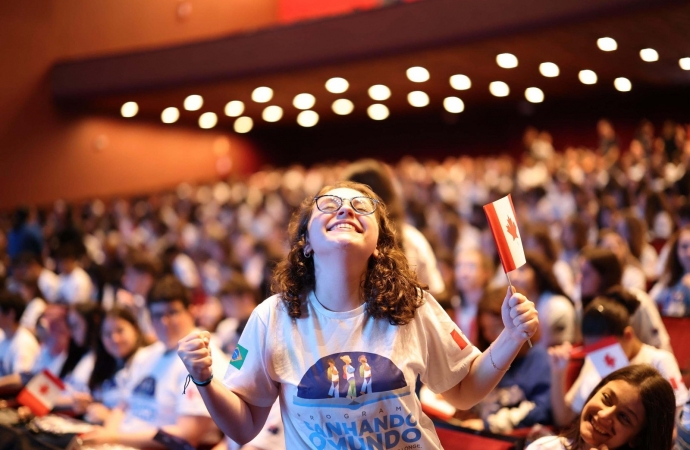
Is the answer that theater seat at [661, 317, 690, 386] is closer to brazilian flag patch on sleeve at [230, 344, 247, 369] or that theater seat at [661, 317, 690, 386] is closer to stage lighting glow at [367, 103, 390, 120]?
brazilian flag patch on sleeve at [230, 344, 247, 369]

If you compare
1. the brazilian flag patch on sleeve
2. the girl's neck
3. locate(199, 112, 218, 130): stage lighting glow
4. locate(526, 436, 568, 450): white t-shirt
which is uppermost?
locate(199, 112, 218, 130): stage lighting glow

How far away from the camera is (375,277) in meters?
1.92

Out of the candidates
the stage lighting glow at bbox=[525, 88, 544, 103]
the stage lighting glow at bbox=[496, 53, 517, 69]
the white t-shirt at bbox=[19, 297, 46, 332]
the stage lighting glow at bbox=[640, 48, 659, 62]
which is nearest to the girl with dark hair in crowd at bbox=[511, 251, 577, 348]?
the white t-shirt at bbox=[19, 297, 46, 332]

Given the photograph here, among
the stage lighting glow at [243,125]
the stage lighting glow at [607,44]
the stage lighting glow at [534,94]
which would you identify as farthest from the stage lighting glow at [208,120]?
the stage lighting glow at [607,44]

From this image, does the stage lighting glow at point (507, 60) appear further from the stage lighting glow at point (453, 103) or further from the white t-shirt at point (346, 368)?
the white t-shirt at point (346, 368)

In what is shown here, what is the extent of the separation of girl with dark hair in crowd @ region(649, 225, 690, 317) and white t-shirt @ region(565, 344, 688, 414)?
1450 mm

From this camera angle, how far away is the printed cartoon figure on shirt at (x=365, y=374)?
173 centimetres

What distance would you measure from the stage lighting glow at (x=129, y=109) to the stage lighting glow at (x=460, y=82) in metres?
5.12

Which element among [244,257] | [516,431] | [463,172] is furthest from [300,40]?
[516,431]

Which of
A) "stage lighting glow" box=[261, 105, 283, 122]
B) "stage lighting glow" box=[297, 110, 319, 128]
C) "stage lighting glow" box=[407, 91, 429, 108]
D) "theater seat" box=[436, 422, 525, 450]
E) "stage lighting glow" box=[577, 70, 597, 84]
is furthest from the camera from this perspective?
"stage lighting glow" box=[297, 110, 319, 128]

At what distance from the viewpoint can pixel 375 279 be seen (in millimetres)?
1907

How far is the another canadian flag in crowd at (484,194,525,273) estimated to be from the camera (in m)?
1.86

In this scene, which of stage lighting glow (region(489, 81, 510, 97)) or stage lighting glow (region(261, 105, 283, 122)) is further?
stage lighting glow (region(261, 105, 283, 122))

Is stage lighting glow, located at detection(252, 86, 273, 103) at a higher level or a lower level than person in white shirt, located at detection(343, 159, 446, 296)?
higher
